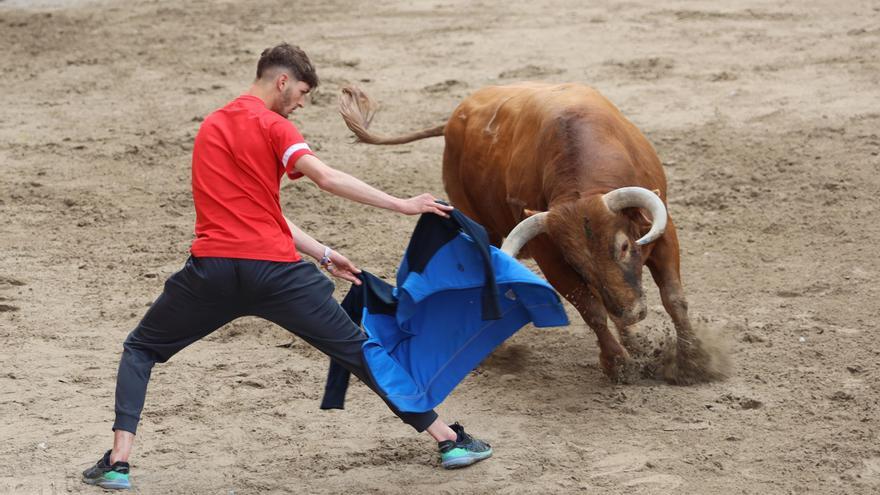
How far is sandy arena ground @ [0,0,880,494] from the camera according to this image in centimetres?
579

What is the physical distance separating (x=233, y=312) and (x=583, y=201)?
6.61 feet

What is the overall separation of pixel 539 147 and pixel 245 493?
2.66m

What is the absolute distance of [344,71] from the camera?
1258 cm

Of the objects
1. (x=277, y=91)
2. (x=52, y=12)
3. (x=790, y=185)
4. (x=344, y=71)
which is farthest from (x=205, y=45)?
(x=277, y=91)

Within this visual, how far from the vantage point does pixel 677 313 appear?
670cm

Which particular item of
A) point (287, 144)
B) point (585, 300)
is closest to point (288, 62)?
point (287, 144)

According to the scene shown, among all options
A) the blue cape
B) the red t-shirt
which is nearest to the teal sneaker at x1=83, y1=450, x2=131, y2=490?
the blue cape

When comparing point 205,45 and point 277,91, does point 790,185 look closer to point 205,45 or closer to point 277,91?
point 277,91

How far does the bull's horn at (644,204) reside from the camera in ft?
20.1

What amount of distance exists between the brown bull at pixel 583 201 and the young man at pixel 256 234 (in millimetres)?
1312

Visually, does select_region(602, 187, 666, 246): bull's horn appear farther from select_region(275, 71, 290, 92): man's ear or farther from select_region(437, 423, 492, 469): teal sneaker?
select_region(275, 71, 290, 92): man's ear

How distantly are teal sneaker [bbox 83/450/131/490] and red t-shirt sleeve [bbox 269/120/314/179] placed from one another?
5.00ft

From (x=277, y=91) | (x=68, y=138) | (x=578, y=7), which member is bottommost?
(x=68, y=138)

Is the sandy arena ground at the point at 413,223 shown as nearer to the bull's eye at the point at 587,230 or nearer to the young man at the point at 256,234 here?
the young man at the point at 256,234
